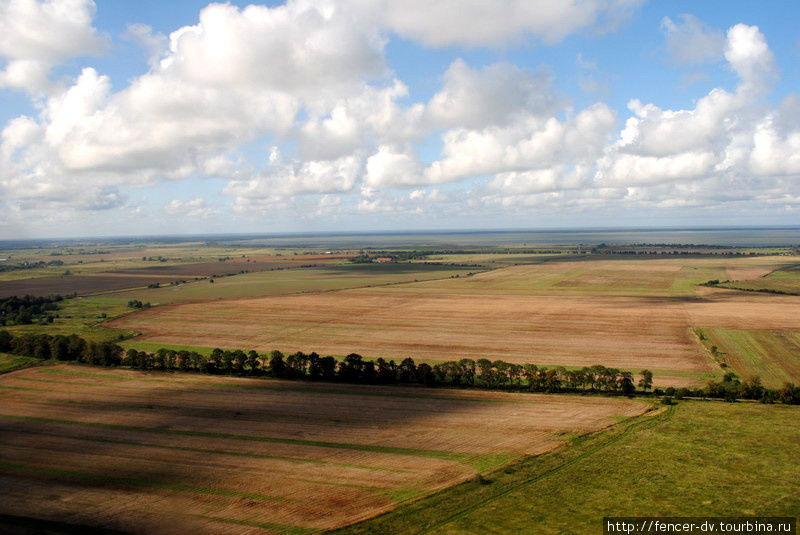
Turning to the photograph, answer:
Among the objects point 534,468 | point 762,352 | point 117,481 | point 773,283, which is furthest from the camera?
point 773,283

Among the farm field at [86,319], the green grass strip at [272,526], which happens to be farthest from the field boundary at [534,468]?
the farm field at [86,319]

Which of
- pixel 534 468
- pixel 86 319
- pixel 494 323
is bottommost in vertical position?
pixel 534 468

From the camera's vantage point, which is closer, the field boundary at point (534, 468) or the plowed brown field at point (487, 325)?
the field boundary at point (534, 468)

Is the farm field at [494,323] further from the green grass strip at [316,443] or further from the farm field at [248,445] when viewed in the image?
the green grass strip at [316,443]

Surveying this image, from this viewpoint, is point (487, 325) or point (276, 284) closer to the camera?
A: point (487, 325)

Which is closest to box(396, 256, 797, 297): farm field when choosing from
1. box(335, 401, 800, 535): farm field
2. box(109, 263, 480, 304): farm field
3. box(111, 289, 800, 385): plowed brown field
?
box(111, 289, 800, 385): plowed brown field

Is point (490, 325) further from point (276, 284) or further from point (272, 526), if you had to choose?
point (276, 284)

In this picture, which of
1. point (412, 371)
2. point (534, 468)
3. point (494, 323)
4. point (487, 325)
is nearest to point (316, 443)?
point (534, 468)

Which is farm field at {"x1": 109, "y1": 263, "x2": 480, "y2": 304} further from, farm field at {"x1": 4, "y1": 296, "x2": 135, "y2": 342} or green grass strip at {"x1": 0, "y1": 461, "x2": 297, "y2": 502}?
green grass strip at {"x1": 0, "y1": 461, "x2": 297, "y2": 502}
